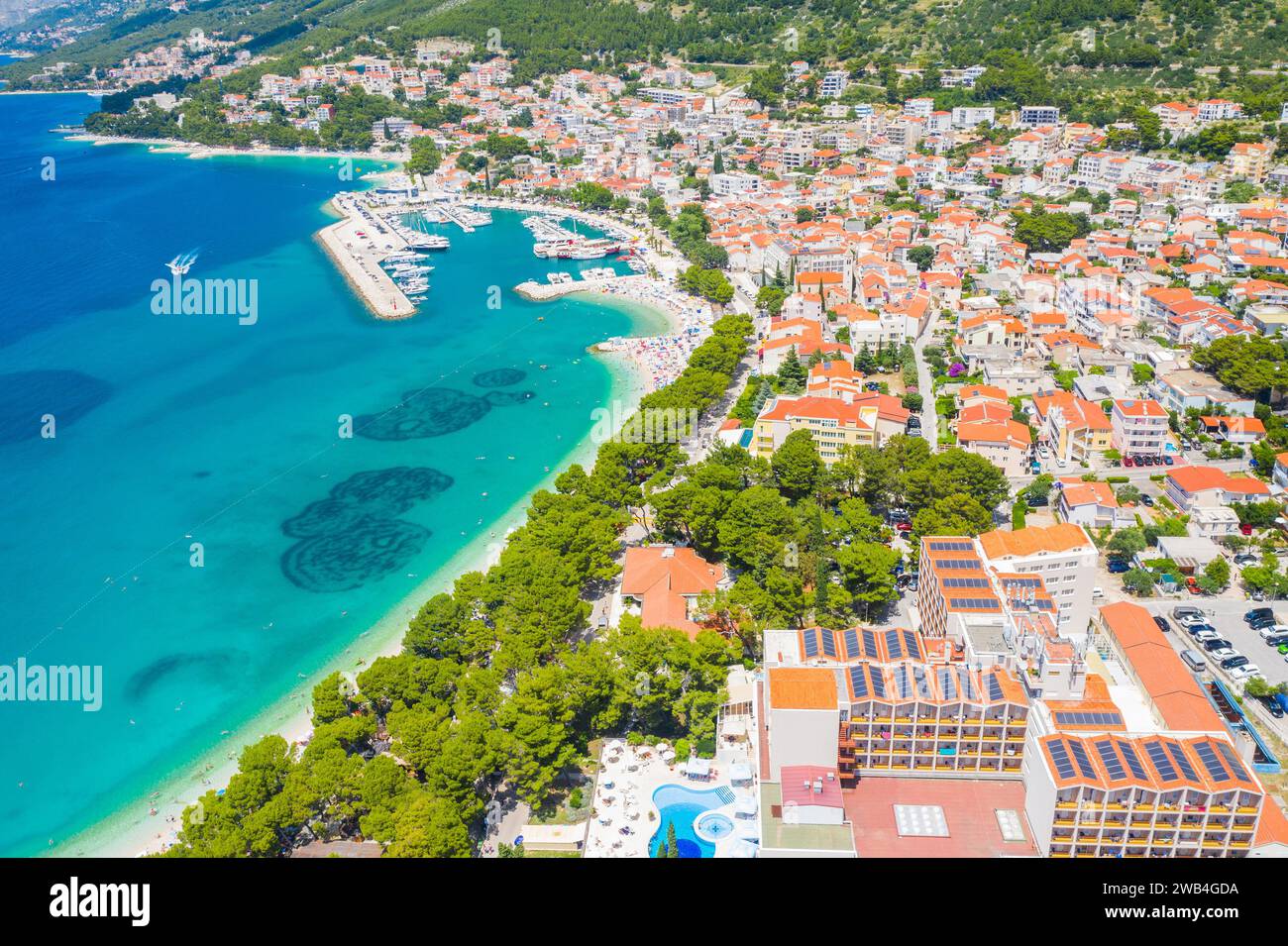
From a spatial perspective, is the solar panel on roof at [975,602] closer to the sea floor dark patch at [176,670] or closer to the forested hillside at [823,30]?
the sea floor dark patch at [176,670]

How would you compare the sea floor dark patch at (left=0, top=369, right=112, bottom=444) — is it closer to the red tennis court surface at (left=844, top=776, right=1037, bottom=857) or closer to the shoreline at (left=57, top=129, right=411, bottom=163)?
the red tennis court surface at (left=844, top=776, right=1037, bottom=857)

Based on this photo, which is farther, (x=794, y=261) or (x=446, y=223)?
(x=446, y=223)

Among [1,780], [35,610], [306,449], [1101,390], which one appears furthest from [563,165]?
[1,780]

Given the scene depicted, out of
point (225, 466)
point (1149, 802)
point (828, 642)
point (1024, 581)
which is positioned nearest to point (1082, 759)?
point (1149, 802)

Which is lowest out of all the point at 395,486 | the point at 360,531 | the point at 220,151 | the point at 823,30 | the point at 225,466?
the point at 360,531

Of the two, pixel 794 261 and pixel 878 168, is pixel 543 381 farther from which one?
pixel 878 168

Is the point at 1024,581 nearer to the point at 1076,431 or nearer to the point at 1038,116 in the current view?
the point at 1076,431
